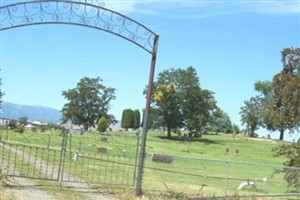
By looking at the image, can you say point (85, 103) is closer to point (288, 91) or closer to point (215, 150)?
point (215, 150)

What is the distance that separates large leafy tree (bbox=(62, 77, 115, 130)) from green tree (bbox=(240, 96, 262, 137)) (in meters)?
34.8

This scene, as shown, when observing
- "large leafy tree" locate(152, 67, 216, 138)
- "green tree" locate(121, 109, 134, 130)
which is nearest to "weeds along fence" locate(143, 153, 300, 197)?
"large leafy tree" locate(152, 67, 216, 138)

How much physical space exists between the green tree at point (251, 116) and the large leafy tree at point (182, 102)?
115 feet

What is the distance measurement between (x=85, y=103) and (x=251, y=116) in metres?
39.4

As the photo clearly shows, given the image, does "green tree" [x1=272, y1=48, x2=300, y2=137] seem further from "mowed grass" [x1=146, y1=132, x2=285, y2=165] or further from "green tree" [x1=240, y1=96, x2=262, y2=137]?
"green tree" [x1=240, y1=96, x2=262, y2=137]

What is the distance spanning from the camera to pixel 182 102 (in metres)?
78.3

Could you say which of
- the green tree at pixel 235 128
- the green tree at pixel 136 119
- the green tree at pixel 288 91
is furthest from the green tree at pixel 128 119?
the green tree at pixel 288 91

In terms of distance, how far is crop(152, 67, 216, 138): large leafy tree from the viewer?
255 feet

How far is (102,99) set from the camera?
318 ft

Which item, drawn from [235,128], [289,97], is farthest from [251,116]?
[289,97]

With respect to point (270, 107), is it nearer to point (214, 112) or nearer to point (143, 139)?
point (143, 139)

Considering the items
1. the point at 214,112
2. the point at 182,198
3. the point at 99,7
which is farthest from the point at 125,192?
the point at 214,112

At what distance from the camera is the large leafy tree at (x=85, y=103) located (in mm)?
93250

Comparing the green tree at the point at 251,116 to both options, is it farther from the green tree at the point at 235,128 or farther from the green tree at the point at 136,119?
the green tree at the point at 136,119
